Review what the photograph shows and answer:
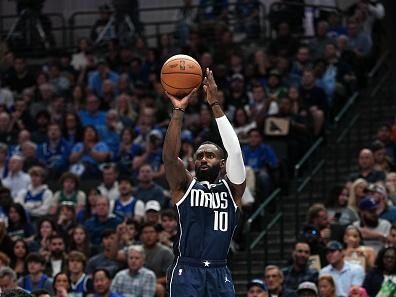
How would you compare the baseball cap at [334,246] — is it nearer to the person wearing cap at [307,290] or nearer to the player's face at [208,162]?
the person wearing cap at [307,290]

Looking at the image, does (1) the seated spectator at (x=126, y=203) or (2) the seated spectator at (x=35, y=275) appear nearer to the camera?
(2) the seated spectator at (x=35, y=275)

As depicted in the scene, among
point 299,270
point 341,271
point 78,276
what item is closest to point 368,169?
point 299,270

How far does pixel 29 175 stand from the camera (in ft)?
66.3

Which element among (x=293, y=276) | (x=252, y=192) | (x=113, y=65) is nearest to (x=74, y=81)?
(x=113, y=65)

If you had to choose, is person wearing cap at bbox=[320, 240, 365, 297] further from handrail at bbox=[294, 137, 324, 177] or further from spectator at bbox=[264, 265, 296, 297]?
handrail at bbox=[294, 137, 324, 177]

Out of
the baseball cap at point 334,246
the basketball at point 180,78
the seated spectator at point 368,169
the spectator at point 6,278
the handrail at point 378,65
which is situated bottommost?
the spectator at point 6,278

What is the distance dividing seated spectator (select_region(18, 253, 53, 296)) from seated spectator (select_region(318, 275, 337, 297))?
346cm

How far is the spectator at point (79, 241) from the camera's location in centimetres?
1764

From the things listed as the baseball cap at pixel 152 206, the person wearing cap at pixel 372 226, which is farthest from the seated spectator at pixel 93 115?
the person wearing cap at pixel 372 226

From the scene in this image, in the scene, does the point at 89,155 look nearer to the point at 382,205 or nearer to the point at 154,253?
the point at 154,253

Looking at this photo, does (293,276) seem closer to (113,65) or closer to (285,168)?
(285,168)

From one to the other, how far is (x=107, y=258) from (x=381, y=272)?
3.61 meters

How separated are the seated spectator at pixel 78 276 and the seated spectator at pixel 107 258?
25 centimetres

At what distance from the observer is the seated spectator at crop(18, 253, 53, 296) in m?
16.6
